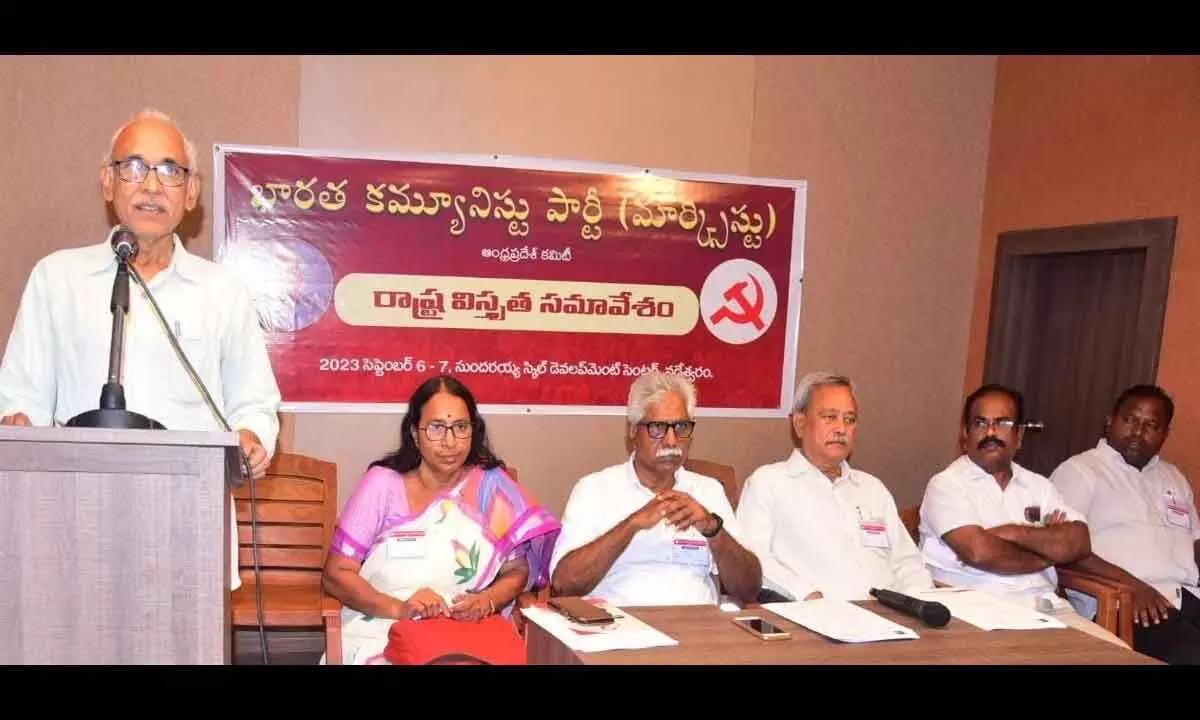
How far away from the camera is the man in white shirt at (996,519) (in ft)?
10.8

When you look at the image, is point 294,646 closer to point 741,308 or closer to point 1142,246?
point 741,308

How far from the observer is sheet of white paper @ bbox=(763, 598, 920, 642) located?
202 cm

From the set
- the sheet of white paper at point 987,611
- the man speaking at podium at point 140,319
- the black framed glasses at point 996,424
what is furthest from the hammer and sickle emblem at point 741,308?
the man speaking at podium at point 140,319

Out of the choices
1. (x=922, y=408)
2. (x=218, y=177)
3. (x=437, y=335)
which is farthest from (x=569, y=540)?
(x=922, y=408)

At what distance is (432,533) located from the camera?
9.02ft

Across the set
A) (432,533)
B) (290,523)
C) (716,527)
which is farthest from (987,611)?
(290,523)

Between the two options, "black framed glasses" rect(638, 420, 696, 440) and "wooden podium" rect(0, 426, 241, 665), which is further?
"black framed glasses" rect(638, 420, 696, 440)

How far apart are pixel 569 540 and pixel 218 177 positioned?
2.22 meters

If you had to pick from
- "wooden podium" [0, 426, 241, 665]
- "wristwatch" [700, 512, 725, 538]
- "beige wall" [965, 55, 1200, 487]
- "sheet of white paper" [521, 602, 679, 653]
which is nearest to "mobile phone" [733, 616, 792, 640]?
"sheet of white paper" [521, 602, 679, 653]

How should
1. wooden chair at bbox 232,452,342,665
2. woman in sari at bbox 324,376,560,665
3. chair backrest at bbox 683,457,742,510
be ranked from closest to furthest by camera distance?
woman in sari at bbox 324,376,560,665
wooden chair at bbox 232,452,342,665
chair backrest at bbox 683,457,742,510

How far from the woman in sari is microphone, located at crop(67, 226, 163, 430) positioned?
1243mm

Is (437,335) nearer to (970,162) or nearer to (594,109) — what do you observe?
(594,109)

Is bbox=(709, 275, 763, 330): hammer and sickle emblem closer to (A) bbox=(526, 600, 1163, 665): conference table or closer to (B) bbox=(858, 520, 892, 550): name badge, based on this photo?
(B) bbox=(858, 520, 892, 550): name badge

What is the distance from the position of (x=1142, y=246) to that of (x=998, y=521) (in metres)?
1.57
